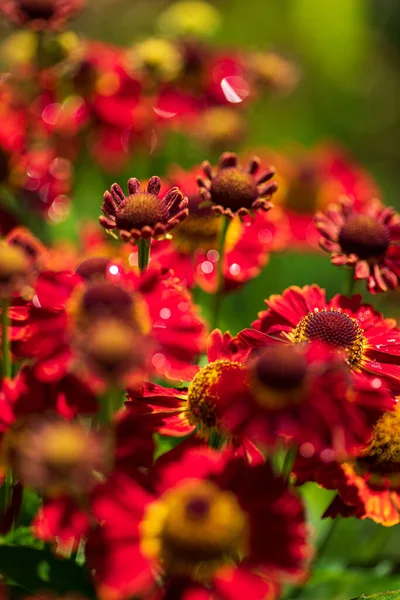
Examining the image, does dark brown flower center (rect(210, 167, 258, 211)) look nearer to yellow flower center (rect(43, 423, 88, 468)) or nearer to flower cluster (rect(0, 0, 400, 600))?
flower cluster (rect(0, 0, 400, 600))

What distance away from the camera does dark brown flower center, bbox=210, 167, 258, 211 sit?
2.39ft

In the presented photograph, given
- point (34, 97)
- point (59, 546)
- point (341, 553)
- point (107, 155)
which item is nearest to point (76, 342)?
point (59, 546)

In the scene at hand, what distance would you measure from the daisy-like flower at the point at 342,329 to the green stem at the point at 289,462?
97mm

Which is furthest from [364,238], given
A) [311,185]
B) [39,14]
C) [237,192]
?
[311,185]

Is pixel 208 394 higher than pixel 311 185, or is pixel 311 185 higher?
pixel 208 394

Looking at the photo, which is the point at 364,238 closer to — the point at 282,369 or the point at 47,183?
the point at 282,369

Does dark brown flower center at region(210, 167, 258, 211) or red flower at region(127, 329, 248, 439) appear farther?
dark brown flower center at region(210, 167, 258, 211)

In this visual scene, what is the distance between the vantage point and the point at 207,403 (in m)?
0.62

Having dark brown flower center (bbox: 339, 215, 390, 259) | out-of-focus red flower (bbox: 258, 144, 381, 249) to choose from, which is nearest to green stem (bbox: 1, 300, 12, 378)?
dark brown flower center (bbox: 339, 215, 390, 259)

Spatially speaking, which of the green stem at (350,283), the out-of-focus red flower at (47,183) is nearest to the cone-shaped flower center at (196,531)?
the green stem at (350,283)

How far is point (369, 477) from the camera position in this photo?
640mm

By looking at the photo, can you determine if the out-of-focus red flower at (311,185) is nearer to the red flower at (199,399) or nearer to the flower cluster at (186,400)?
the flower cluster at (186,400)

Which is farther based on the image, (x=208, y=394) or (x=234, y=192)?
(x=234, y=192)

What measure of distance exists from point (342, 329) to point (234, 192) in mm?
153
